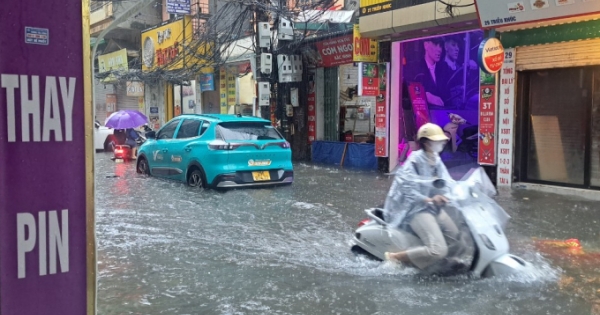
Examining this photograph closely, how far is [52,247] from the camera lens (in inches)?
88.1

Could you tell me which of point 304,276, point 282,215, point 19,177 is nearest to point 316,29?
point 282,215

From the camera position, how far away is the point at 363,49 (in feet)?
48.9

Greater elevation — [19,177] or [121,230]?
[19,177]

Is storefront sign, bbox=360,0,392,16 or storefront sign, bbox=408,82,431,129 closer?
storefront sign, bbox=360,0,392,16

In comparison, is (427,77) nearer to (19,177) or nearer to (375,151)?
(375,151)

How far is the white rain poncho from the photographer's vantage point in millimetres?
5184

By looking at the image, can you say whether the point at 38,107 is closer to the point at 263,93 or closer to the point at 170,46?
the point at 263,93

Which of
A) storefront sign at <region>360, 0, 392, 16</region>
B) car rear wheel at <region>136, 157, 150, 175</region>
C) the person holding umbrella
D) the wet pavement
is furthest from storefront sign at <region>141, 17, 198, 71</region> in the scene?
the wet pavement

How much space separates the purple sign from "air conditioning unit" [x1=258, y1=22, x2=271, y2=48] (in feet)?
46.4

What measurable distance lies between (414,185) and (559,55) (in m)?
7.31

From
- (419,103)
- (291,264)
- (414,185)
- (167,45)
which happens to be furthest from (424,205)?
(167,45)

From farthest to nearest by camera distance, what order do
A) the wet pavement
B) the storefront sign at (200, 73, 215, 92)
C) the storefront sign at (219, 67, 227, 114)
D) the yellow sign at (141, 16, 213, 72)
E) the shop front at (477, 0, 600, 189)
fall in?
the storefront sign at (200, 73, 215, 92)
the storefront sign at (219, 67, 227, 114)
the yellow sign at (141, 16, 213, 72)
the shop front at (477, 0, 600, 189)
the wet pavement

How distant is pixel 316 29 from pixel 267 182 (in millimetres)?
8183

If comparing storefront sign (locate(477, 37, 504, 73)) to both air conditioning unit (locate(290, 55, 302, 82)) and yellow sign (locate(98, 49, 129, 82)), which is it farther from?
yellow sign (locate(98, 49, 129, 82))
